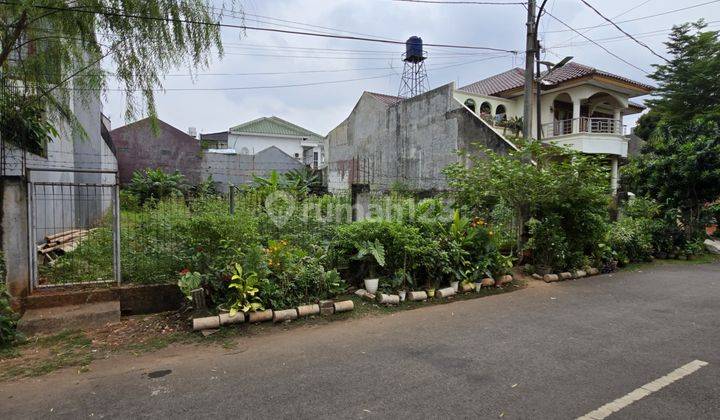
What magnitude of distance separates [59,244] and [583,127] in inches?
738

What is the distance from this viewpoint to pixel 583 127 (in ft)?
57.4

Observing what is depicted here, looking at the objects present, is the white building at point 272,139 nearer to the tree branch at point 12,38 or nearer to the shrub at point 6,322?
the tree branch at point 12,38

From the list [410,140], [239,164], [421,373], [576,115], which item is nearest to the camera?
[421,373]

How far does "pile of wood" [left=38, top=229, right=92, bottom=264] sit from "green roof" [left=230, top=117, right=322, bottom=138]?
25844 millimetres

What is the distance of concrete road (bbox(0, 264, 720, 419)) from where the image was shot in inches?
116

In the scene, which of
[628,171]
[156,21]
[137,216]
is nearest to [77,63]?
[156,21]

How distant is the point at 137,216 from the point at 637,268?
996 centimetres

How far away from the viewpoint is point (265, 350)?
13.4 ft

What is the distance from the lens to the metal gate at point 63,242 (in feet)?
16.1

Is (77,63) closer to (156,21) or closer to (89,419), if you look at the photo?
(156,21)

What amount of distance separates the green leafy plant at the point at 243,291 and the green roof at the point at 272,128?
27.9 metres

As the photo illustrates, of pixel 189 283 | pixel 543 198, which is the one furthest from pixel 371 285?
pixel 543 198

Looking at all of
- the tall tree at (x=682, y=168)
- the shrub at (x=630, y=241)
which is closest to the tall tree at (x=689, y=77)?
the tall tree at (x=682, y=168)

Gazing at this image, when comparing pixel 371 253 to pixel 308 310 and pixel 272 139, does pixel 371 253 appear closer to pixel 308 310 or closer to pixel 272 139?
pixel 308 310
